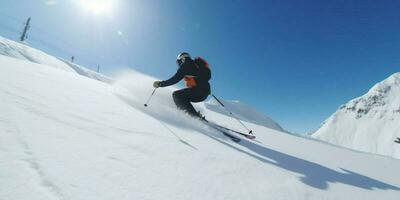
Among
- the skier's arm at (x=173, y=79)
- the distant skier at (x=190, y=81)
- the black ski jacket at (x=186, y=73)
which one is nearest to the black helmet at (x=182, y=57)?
the distant skier at (x=190, y=81)

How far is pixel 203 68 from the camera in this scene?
6934 mm

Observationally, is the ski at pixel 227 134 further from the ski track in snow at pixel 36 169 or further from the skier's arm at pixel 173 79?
the ski track in snow at pixel 36 169

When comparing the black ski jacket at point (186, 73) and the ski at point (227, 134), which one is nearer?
the ski at point (227, 134)

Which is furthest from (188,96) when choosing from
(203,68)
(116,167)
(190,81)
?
(116,167)

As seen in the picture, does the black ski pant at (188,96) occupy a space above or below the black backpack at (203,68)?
below

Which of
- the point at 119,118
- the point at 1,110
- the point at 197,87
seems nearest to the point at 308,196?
the point at 119,118

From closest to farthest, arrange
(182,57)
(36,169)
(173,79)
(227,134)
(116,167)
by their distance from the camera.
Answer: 1. (36,169)
2. (116,167)
3. (227,134)
4. (173,79)
5. (182,57)

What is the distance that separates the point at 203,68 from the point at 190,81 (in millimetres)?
574

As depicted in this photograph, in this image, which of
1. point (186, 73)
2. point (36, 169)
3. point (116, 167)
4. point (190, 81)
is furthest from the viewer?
point (190, 81)

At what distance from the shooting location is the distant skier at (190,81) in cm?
680

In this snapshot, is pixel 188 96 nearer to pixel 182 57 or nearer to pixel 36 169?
pixel 182 57

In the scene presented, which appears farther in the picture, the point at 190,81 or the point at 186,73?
the point at 190,81

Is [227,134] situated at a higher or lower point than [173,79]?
lower

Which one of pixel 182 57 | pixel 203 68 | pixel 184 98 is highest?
pixel 182 57
